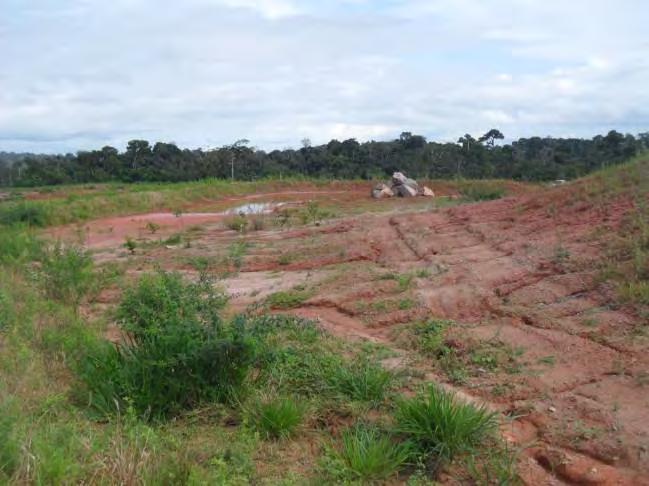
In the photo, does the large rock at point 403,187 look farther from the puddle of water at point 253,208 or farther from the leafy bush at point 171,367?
the leafy bush at point 171,367

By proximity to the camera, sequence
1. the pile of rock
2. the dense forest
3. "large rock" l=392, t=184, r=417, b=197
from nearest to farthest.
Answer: "large rock" l=392, t=184, r=417, b=197, the pile of rock, the dense forest

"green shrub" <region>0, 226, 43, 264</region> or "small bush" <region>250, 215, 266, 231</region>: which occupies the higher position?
"green shrub" <region>0, 226, 43, 264</region>

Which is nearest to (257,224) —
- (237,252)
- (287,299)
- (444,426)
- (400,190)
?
(237,252)

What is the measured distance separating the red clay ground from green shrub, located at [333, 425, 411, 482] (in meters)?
0.71

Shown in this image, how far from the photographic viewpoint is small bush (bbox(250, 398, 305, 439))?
14.4ft

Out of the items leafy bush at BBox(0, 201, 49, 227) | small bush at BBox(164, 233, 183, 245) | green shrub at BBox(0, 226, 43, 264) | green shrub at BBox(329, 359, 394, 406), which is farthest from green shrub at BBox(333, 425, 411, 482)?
leafy bush at BBox(0, 201, 49, 227)

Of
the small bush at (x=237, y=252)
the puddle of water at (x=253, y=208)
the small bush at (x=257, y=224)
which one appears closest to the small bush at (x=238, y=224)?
the small bush at (x=257, y=224)

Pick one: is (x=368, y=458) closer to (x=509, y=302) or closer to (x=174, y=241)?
(x=509, y=302)

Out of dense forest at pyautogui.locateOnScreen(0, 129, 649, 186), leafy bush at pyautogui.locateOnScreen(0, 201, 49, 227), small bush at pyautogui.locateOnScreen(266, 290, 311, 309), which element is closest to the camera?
small bush at pyautogui.locateOnScreen(266, 290, 311, 309)

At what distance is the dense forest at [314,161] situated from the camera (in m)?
38.4

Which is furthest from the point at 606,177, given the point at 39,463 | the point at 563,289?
the point at 39,463

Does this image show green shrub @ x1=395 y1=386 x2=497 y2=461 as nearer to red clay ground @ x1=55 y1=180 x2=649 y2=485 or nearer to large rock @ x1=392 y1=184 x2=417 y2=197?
red clay ground @ x1=55 y1=180 x2=649 y2=485

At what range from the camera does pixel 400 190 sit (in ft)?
86.4

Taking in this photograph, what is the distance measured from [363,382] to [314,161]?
37992mm
